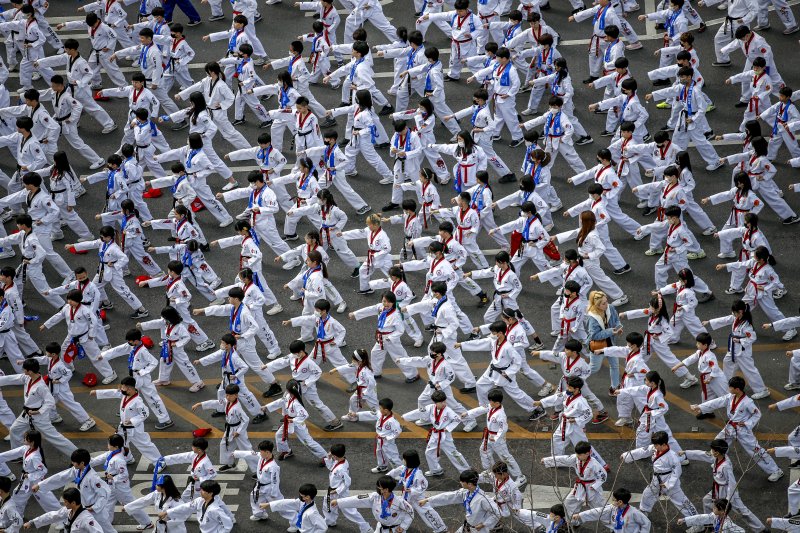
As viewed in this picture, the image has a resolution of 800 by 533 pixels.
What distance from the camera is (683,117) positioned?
30609mm

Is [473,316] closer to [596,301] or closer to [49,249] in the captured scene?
[596,301]

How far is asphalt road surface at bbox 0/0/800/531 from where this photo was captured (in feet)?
82.6

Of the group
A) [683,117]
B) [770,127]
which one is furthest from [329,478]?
[770,127]

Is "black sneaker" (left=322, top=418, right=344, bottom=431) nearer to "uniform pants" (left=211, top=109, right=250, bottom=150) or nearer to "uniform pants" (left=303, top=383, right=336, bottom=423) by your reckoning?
"uniform pants" (left=303, top=383, right=336, bottom=423)

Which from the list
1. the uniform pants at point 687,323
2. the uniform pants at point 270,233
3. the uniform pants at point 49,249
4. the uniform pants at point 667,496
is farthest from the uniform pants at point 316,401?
the uniform pants at point 49,249

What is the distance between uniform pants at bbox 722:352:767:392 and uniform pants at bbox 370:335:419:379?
5.63 m

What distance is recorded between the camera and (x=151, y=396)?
86.9ft

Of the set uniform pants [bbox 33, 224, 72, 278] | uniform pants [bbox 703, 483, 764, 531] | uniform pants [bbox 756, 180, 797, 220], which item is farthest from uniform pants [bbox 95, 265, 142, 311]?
uniform pants [bbox 756, 180, 797, 220]

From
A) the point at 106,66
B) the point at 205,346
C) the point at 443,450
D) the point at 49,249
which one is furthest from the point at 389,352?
the point at 106,66

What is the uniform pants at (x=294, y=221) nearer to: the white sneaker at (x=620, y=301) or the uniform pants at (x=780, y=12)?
the white sneaker at (x=620, y=301)

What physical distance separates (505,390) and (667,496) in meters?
3.64

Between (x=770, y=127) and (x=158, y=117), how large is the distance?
1373 centimetres

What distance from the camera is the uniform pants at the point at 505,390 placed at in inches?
1008

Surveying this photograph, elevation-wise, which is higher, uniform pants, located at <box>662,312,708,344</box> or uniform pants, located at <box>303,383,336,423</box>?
uniform pants, located at <box>662,312,708,344</box>
